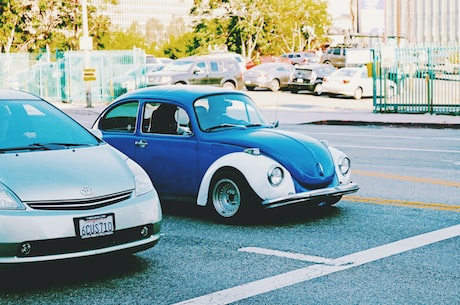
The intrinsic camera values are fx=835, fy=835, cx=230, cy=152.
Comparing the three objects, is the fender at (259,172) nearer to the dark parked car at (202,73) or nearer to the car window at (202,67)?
the dark parked car at (202,73)

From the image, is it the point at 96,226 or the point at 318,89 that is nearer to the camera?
the point at 96,226

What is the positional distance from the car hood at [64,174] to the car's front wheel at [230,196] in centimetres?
207

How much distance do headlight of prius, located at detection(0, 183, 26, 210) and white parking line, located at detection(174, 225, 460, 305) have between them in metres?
1.39

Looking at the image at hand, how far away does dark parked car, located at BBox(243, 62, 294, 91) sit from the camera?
44372 millimetres

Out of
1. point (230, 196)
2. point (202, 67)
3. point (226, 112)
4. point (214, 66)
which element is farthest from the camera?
point (214, 66)

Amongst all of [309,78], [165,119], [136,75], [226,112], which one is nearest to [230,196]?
[226,112]

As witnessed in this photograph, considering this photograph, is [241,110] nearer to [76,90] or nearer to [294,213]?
[294,213]

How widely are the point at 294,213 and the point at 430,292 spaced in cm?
356

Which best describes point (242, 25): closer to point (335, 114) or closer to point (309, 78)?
point (309, 78)

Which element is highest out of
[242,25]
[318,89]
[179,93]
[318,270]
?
[242,25]

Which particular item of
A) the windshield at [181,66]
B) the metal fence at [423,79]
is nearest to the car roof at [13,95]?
the metal fence at [423,79]

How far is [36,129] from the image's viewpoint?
7.52 m

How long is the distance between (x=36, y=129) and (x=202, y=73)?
3064 centimetres

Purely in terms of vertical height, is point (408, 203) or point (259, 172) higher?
point (259, 172)
